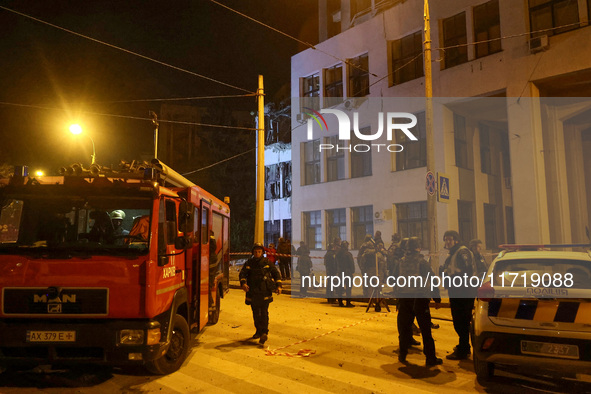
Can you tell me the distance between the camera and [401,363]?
6.84m

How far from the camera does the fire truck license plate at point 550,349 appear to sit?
4.95 m

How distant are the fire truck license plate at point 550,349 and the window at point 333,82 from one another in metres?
20.1

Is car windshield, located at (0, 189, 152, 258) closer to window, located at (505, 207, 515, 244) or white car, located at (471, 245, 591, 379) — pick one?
white car, located at (471, 245, 591, 379)

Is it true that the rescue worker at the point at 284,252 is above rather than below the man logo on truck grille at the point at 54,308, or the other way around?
above

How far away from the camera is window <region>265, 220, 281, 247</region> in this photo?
Result: 32.1m

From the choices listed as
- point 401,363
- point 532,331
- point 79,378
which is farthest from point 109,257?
point 532,331

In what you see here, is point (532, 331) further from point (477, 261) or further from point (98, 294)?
point (98, 294)

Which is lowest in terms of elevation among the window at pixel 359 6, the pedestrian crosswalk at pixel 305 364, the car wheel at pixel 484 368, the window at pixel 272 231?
the pedestrian crosswalk at pixel 305 364

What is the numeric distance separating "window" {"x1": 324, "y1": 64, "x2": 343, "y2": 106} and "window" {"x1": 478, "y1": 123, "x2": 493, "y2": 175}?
23.5ft

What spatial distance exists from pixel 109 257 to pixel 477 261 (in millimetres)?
6333

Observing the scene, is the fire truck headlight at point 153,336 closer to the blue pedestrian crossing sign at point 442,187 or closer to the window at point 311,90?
the blue pedestrian crossing sign at point 442,187

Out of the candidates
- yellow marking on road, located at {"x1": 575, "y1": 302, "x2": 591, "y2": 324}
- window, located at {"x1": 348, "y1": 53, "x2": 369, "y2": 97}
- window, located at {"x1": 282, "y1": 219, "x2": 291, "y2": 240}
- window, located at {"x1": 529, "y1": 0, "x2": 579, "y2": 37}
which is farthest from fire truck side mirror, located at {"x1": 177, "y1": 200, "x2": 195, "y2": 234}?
window, located at {"x1": 282, "y1": 219, "x2": 291, "y2": 240}

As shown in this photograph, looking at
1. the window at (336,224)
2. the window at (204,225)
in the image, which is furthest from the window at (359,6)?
the window at (204,225)

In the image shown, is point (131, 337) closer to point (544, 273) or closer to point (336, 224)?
point (544, 273)
